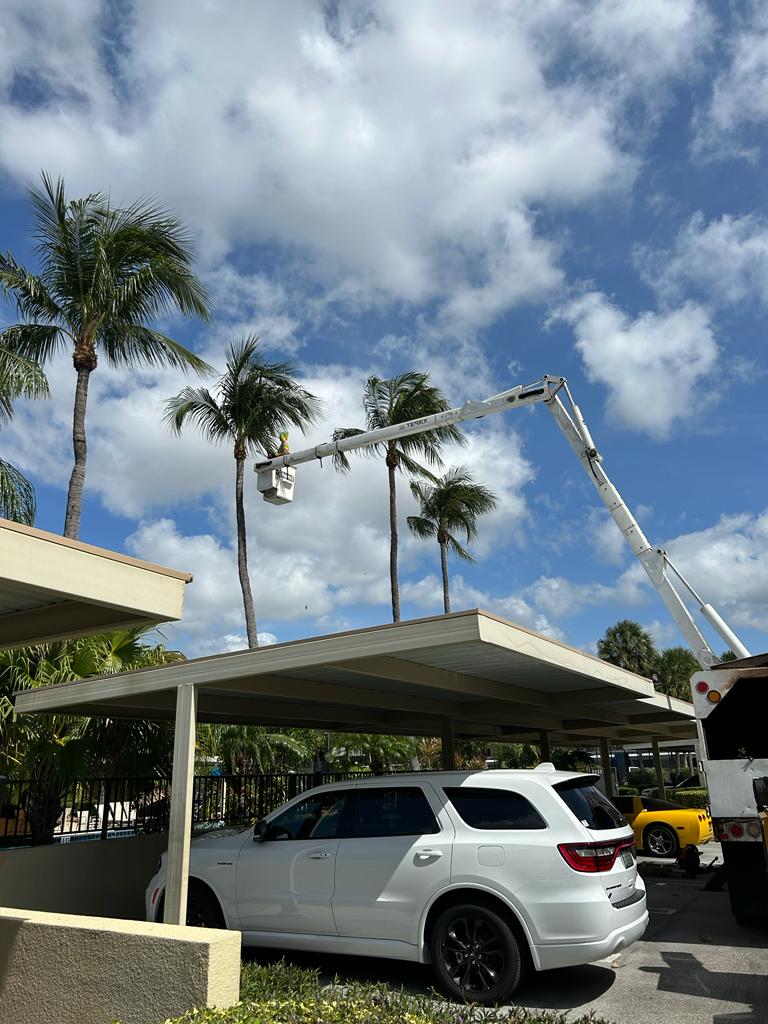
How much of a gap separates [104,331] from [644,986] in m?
14.5

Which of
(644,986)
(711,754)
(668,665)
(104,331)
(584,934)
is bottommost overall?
(644,986)

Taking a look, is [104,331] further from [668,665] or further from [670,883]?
[668,665]

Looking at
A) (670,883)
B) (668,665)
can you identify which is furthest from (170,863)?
(668,665)

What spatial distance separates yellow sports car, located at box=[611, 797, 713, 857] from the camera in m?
15.8

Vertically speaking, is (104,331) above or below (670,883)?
above

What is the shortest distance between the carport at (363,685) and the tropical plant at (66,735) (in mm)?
750

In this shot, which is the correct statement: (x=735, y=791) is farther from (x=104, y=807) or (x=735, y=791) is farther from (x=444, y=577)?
(x=444, y=577)

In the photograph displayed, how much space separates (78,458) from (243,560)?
9.05 m

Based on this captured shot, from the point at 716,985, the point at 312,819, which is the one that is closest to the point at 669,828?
the point at 716,985

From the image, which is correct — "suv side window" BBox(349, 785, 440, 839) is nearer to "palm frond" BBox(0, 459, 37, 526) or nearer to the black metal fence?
the black metal fence

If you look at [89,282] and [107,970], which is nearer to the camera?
[107,970]

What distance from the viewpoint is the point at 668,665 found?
46.2m

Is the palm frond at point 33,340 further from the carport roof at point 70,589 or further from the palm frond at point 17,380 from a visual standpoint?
the carport roof at point 70,589

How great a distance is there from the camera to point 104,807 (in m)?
10.5
